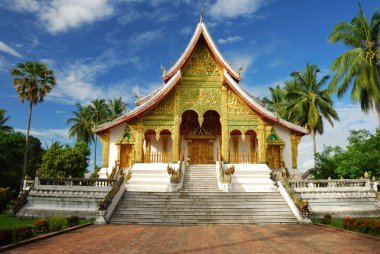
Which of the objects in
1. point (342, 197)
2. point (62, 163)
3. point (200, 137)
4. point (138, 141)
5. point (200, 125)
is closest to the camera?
point (342, 197)

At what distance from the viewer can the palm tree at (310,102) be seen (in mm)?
30438

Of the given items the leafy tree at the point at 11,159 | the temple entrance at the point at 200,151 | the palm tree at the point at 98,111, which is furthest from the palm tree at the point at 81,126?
the temple entrance at the point at 200,151

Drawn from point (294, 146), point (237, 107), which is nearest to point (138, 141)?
point (237, 107)

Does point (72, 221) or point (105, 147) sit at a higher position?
point (105, 147)

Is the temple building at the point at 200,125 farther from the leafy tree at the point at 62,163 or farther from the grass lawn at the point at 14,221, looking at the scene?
the leafy tree at the point at 62,163

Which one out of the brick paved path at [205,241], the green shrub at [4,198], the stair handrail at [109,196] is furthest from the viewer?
the green shrub at [4,198]

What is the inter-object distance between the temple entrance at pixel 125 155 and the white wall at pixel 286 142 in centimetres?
1028

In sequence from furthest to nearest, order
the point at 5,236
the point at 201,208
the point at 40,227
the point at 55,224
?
the point at 201,208 < the point at 55,224 < the point at 40,227 < the point at 5,236

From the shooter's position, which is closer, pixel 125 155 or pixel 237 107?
pixel 237 107

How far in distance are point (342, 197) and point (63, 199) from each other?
13.0m

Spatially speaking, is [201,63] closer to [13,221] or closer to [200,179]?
[200,179]

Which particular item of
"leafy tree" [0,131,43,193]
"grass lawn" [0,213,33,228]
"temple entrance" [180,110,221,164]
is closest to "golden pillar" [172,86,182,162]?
"temple entrance" [180,110,221,164]

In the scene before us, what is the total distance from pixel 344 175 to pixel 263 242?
1175 centimetres

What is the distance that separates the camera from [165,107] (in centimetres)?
1934
